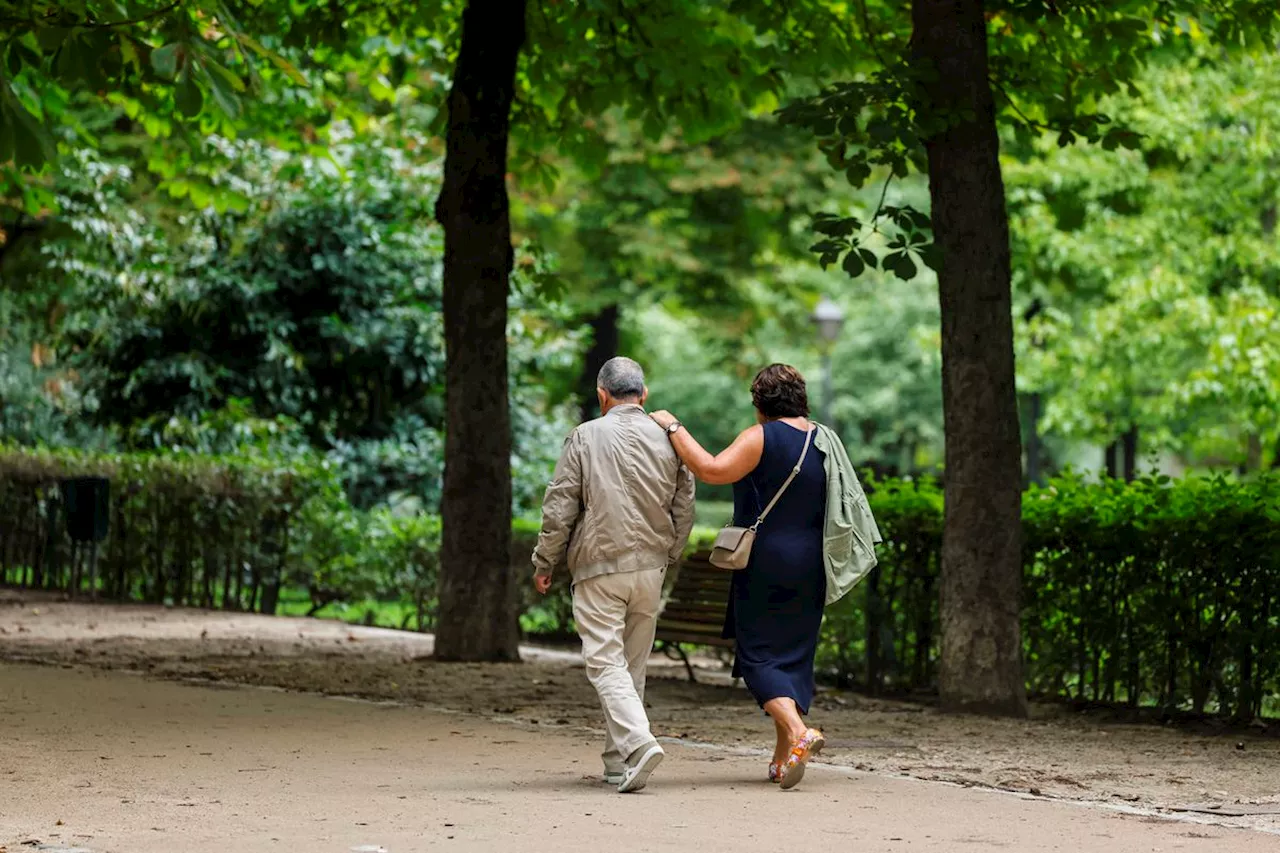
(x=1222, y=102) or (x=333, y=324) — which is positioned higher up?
(x=1222, y=102)

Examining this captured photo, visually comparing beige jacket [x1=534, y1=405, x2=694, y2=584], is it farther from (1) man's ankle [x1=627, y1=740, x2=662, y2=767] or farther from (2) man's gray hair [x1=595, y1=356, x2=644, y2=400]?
(1) man's ankle [x1=627, y1=740, x2=662, y2=767]

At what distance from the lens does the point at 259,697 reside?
37.6 ft

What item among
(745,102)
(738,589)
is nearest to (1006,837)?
(738,589)

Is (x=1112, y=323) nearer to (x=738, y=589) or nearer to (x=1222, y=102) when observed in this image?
(x=1222, y=102)

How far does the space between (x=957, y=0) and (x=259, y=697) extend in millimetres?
5946

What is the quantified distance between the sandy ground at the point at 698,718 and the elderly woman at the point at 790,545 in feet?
1.96

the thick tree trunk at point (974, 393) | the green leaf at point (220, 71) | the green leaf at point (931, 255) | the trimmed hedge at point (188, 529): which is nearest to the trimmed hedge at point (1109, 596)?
the thick tree trunk at point (974, 393)

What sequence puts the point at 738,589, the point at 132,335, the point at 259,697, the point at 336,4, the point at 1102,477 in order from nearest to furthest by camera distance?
the point at 738,589
the point at 259,697
the point at 1102,477
the point at 336,4
the point at 132,335

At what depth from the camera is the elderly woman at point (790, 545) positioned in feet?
27.8

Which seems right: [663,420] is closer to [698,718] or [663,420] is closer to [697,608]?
[698,718]

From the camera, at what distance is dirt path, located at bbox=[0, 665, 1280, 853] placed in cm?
688

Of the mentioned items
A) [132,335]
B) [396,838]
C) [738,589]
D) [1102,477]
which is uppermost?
[132,335]

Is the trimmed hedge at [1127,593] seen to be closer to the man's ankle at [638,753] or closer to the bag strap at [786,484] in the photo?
the bag strap at [786,484]

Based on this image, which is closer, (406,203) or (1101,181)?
(406,203)
